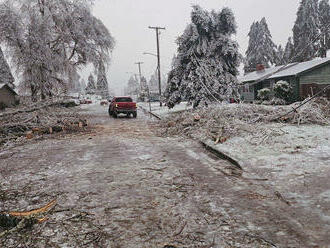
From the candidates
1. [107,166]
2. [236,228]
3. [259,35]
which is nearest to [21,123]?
[107,166]

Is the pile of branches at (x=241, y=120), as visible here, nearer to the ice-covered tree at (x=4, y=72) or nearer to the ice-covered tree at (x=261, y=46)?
the ice-covered tree at (x=261, y=46)

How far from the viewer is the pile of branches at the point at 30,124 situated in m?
10.8

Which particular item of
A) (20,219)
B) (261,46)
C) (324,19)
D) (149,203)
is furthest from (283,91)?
(261,46)

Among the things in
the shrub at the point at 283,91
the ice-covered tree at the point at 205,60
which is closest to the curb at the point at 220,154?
the ice-covered tree at the point at 205,60

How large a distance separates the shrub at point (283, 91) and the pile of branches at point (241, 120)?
11.8 metres

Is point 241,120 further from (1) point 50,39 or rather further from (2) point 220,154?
(1) point 50,39

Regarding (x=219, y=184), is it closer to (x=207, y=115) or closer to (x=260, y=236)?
(x=260, y=236)

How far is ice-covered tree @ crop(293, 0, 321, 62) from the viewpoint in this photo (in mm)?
39938

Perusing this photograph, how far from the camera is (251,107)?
492 inches

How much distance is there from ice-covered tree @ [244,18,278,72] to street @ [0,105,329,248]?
48301 mm

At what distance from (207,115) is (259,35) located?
44553 millimetres

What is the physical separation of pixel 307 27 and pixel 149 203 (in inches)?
1814

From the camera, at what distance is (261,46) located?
164ft

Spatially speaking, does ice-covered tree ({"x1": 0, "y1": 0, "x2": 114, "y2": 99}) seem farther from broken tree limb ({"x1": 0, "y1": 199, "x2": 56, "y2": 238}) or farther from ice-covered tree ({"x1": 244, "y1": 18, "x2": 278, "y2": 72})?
ice-covered tree ({"x1": 244, "y1": 18, "x2": 278, "y2": 72})
